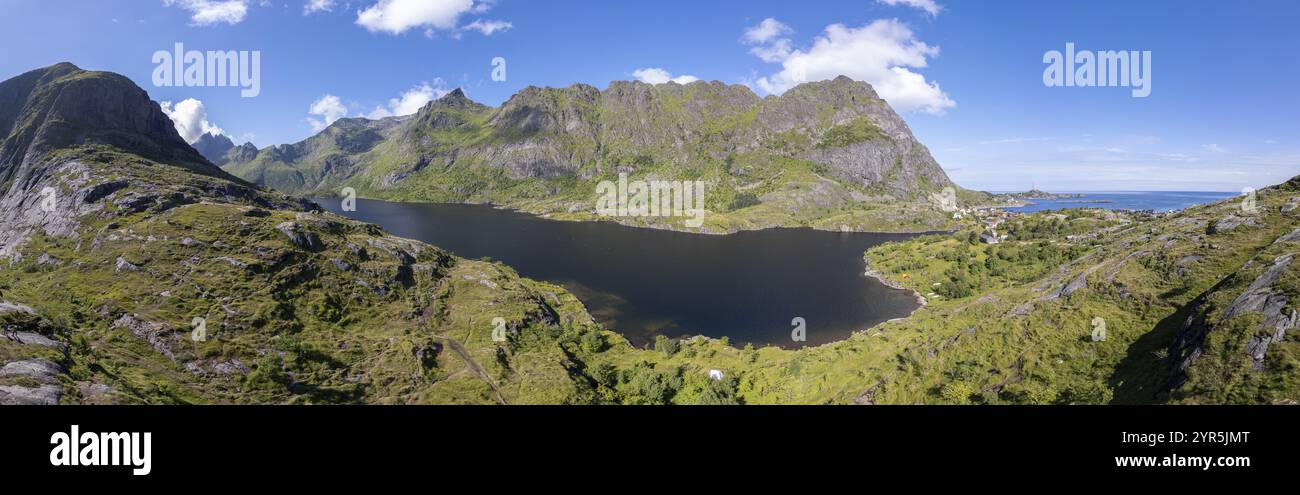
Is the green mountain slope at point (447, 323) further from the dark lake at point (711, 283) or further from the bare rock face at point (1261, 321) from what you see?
the dark lake at point (711, 283)

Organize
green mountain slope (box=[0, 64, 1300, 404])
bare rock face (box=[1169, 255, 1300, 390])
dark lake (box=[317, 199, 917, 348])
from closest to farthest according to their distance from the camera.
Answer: bare rock face (box=[1169, 255, 1300, 390]), green mountain slope (box=[0, 64, 1300, 404]), dark lake (box=[317, 199, 917, 348])

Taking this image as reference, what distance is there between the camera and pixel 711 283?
128 metres

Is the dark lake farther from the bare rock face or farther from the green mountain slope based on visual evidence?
the bare rock face

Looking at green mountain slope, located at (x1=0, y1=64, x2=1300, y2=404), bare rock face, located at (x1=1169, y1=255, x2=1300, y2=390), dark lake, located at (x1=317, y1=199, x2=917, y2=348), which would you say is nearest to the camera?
bare rock face, located at (x1=1169, y1=255, x2=1300, y2=390)

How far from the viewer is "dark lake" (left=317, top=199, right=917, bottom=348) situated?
94562 mm

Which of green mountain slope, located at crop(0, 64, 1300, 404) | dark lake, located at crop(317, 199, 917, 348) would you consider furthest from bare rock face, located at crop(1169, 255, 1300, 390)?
dark lake, located at crop(317, 199, 917, 348)

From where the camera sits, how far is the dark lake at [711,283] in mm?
94562

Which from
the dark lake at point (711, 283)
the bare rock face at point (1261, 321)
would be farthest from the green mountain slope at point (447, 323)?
the dark lake at point (711, 283)

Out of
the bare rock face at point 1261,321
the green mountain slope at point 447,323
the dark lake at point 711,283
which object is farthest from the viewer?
the dark lake at point 711,283

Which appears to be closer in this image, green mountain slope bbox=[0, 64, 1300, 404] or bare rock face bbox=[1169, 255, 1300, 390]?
bare rock face bbox=[1169, 255, 1300, 390]
